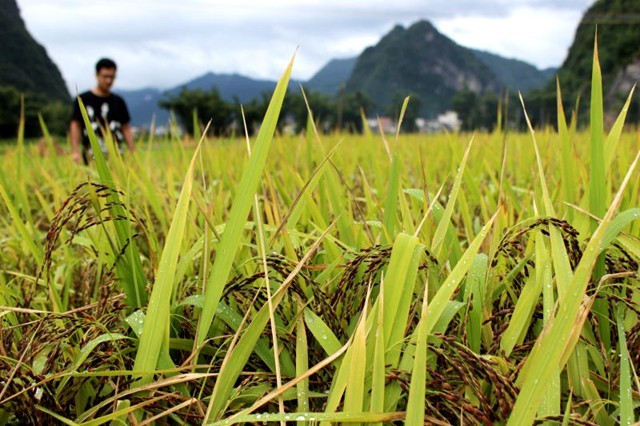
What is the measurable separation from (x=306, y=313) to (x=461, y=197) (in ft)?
2.25

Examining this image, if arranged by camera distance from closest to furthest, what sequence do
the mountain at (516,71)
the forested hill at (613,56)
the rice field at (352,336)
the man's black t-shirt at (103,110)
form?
the rice field at (352,336)
the man's black t-shirt at (103,110)
the forested hill at (613,56)
the mountain at (516,71)

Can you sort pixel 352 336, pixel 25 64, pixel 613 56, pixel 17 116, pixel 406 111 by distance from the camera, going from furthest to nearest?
pixel 25 64 → pixel 613 56 → pixel 17 116 → pixel 406 111 → pixel 352 336

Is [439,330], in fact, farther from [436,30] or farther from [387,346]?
[436,30]

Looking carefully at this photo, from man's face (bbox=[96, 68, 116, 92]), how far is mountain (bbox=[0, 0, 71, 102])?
7913cm

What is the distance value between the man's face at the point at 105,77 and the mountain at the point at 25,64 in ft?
260

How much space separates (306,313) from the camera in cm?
78

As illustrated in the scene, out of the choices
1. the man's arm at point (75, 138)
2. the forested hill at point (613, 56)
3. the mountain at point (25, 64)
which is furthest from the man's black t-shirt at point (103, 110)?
the mountain at point (25, 64)

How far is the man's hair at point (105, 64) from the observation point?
170 inches

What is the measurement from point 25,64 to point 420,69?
97009 millimetres

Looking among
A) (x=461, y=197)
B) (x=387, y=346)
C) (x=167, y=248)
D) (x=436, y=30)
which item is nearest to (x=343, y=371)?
(x=387, y=346)

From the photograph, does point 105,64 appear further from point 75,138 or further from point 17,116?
point 17,116

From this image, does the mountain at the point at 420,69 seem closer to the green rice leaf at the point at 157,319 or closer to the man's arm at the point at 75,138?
the man's arm at the point at 75,138

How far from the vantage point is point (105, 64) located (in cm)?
435

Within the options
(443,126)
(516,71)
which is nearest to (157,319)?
(443,126)
